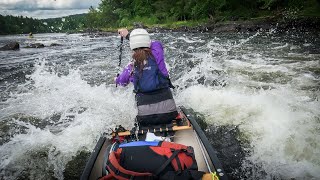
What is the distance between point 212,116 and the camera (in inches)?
291

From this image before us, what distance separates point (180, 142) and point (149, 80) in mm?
1313

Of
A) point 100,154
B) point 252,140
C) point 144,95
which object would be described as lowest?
point 252,140

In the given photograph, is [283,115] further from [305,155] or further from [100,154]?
[100,154]

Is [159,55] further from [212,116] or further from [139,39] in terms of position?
[212,116]

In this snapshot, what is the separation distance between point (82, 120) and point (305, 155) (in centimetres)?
541

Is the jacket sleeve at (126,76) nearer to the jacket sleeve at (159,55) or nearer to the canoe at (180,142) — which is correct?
the jacket sleeve at (159,55)

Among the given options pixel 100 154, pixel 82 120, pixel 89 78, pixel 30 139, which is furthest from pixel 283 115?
pixel 89 78

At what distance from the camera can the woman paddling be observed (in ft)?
14.9

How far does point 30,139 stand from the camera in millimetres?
6316

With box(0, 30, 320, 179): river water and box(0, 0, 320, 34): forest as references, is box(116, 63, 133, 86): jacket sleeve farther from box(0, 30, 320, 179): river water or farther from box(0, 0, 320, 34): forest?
box(0, 0, 320, 34): forest

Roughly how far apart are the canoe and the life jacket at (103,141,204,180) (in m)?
0.58

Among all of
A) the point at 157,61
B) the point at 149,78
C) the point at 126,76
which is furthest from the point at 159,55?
the point at 126,76

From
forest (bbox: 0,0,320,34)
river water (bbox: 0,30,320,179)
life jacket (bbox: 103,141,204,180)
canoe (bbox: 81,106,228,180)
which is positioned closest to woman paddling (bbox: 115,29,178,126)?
canoe (bbox: 81,106,228,180)

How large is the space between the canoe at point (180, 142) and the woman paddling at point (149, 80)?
0.23 meters
